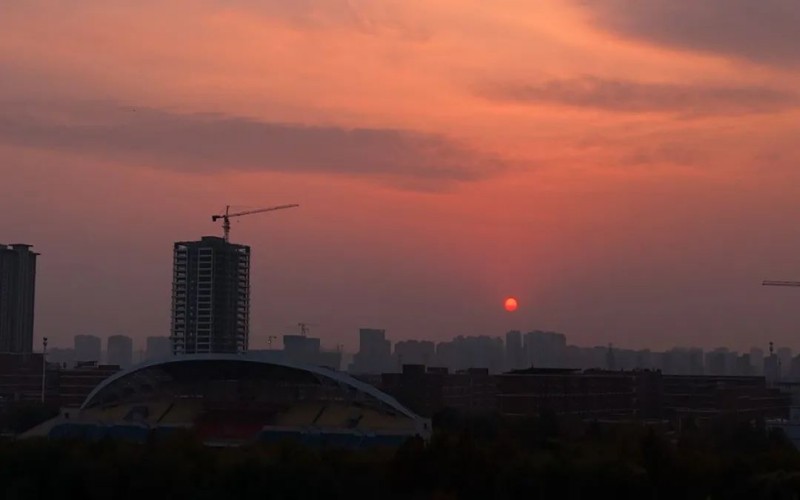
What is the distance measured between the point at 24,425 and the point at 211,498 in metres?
36.0

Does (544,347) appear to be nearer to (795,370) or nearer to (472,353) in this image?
(472,353)

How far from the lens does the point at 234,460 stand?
32156 millimetres

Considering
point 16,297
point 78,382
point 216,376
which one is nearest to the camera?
point 216,376

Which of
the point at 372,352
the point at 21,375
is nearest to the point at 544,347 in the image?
the point at 372,352

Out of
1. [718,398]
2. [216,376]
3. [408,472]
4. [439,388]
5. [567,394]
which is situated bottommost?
[408,472]

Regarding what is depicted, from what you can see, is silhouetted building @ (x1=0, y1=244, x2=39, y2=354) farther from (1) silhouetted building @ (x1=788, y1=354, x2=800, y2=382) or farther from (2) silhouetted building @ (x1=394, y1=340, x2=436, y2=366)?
(1) silhouetted building @ (x1=788, y1=354, x2=800, y2=382)

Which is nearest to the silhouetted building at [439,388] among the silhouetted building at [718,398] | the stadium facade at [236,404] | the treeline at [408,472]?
the silhouetted building at [718,398]

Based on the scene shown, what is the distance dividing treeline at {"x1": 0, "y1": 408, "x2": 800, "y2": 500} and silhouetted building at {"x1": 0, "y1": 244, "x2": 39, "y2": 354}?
86296 millimetres

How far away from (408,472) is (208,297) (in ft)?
271

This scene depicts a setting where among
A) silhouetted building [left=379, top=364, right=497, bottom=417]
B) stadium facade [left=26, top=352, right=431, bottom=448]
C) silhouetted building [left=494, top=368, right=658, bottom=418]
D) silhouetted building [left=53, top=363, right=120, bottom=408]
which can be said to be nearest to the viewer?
stadium facade [left=26, top=352, right=431, bottom=448]

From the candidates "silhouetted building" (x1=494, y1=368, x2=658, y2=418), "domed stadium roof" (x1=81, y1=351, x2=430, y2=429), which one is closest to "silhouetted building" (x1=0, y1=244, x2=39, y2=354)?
"silhouetted building" (x1=494, y1=368, x2=658, y2=418)

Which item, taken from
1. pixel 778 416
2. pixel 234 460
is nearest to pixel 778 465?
pixel 234 460

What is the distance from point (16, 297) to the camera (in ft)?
384

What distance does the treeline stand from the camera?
96.9 feet
